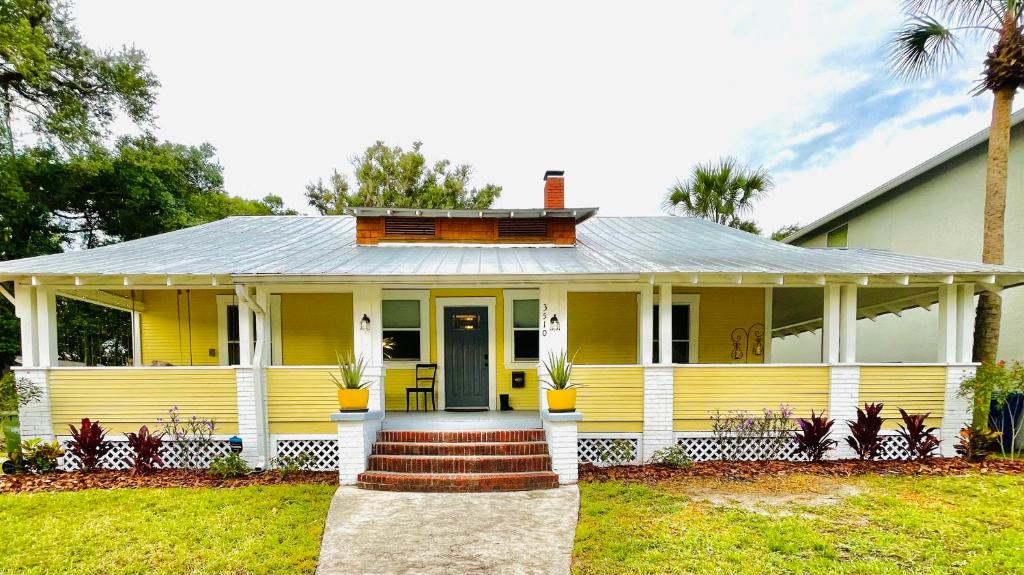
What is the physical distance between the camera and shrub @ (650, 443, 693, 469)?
6.54m

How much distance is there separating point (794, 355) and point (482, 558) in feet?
52.0

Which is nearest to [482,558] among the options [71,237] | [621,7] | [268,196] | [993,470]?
[993,470]

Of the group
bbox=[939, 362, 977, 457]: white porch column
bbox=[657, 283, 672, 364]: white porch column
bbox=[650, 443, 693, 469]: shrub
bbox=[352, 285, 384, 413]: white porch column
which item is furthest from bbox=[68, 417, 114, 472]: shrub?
bbox=[939, 362, 977, 457]: white porch column

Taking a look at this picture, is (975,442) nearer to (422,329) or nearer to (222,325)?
(422,329)

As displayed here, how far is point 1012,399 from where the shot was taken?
7125mm

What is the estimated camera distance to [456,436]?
6.53 m

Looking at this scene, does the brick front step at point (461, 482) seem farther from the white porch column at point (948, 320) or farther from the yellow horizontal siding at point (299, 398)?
the white porch column at point (948, 320)

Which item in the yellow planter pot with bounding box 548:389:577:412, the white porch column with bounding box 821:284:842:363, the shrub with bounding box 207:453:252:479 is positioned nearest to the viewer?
the yellow planter pot with bounding box 548:389:577:412

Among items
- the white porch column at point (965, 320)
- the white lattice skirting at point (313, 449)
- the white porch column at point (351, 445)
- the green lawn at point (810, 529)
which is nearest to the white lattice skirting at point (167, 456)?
the white lattice skirting at point (313, 449)

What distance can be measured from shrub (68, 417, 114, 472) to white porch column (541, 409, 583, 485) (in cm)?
672

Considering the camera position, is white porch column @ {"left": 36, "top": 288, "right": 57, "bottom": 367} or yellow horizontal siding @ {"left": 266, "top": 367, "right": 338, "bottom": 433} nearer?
white porch column @ {"left": 36, "top": 288, "right": 57, "bottom": 367}

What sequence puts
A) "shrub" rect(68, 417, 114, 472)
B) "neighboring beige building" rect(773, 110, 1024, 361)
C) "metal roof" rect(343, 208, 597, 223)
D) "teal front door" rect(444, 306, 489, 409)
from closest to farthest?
"shrub" rect(68, 417, 114, 472) < "metal roof" rect(343, 208, 597, 223) < "neighboring beige building" rect(773, 110, 1024, 361) < "teal front door" rect(444, 306, 489, 409)

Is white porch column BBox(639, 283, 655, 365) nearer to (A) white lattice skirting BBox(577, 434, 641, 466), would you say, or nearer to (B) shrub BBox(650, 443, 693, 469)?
(A) white lattice skirting BBox(577, 434, 641, 466)

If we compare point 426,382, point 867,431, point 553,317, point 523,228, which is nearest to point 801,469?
point 867,431
